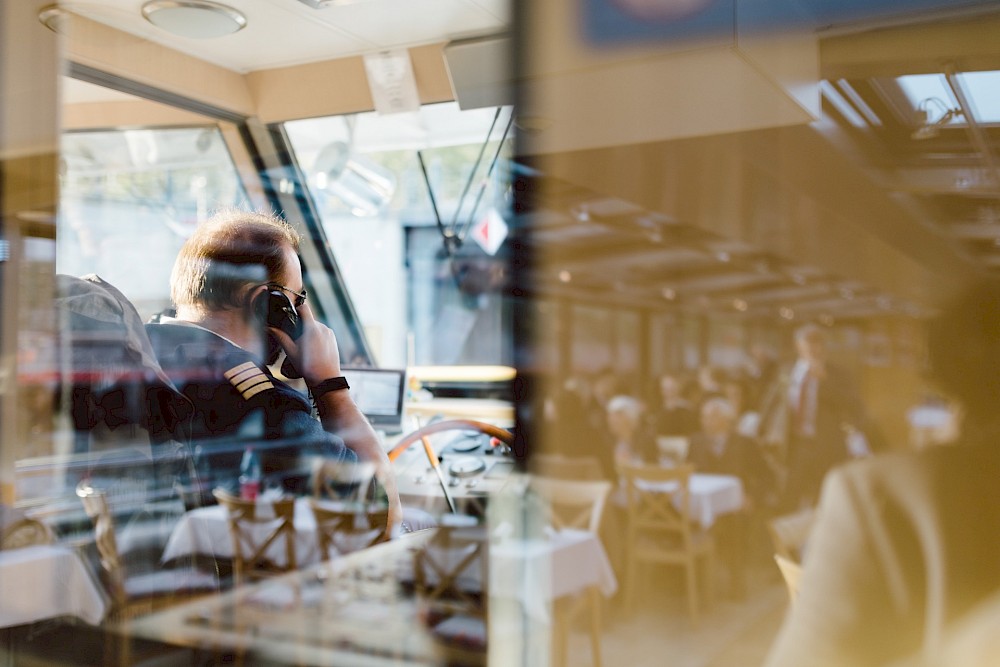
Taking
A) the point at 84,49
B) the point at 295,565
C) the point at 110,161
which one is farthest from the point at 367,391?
the point at 84,49

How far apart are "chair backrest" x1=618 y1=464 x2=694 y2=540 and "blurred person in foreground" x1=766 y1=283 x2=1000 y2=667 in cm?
15

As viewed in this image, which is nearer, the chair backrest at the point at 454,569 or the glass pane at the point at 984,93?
the glass pane at the point at 984,93

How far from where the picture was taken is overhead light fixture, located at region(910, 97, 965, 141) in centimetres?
80

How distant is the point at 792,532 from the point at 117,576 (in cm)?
200

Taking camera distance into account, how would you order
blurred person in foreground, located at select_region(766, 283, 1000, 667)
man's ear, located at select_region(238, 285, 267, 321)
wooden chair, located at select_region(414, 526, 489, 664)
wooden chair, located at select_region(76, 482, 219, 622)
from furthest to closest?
wooden chair, located at select_region(76, 482, 219, 622)
man's ear, located at select_region(238, 285, 267, 321)
wooden chair, located at select_region(414, 526, 489, 664)
blurred person in foreground, located at select_region(766, 283, 1000, 667)

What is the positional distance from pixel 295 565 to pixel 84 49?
5.90 ft

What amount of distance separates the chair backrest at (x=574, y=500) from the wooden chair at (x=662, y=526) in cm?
4

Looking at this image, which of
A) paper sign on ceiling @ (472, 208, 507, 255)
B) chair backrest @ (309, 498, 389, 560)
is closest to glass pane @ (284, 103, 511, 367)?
paper sign on ceiling @ (472, 208, 507, 255)

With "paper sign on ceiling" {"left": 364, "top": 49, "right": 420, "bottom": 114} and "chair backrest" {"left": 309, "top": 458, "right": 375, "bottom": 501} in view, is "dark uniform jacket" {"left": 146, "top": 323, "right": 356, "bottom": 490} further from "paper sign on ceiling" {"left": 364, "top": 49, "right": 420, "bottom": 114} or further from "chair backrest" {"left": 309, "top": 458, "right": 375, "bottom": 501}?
"paper sign on ceiling" {"left": 364, "top": 49, "right": 420, "bottom": 114}

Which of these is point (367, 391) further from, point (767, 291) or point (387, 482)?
point (767, 291)

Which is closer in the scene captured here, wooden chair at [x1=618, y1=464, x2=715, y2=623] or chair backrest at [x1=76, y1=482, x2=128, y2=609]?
wooden chair at [x1=618, y1=464, x2=715, y2=623]

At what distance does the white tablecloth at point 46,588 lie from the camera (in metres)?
2.18

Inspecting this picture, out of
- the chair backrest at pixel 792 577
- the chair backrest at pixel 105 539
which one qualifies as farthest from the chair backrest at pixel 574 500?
the chair backrest at pixel 105 539

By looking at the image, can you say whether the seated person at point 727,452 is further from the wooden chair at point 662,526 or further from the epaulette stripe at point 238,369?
the epaulette stripe at point 238,369
